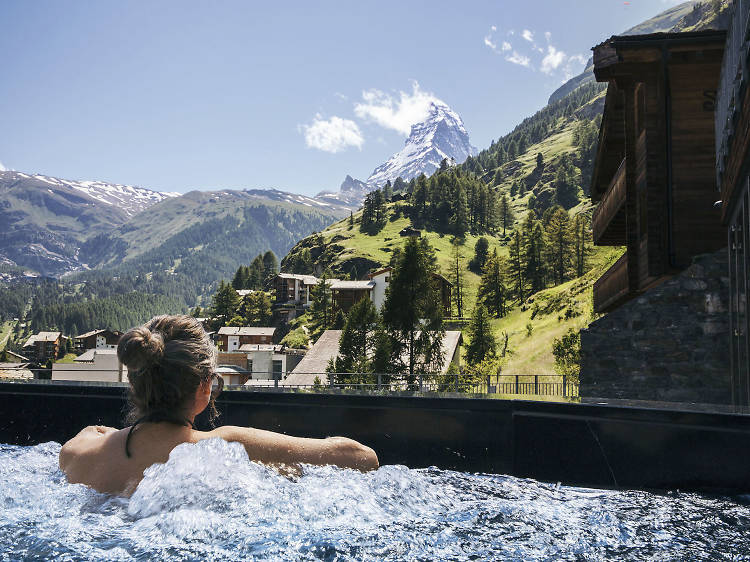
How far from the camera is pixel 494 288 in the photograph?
8512 centimetres

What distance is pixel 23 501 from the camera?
3062 millimetres

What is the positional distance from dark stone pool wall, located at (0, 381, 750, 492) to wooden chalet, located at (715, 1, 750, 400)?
173 inches

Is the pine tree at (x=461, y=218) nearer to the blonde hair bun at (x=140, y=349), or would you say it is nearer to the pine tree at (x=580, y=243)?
the pine tree at (x=580, y=243)

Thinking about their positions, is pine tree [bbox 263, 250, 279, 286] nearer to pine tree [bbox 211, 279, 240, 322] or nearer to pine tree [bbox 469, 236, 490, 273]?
pine tree [bbox 211, 279, 240, 322]

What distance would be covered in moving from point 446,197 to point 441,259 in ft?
85.2

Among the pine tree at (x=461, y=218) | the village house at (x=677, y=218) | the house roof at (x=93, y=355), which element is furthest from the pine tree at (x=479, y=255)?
the village house at (x=677, y=218)

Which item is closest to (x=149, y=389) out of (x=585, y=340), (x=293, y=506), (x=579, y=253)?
(x=293, y=506)

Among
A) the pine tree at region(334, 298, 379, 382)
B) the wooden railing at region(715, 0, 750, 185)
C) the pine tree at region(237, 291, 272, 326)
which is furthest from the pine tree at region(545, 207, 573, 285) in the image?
the wooden railing at region(715, 0, 750, 185)

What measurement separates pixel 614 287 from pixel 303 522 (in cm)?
1463

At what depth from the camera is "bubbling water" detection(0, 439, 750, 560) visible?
2480mm

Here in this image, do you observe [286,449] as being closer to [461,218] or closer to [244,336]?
[244,336]

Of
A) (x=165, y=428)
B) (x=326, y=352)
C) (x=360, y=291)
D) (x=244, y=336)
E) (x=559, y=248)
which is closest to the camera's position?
(x=165, y=428)

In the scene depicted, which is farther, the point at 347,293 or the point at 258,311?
the point at 258,311

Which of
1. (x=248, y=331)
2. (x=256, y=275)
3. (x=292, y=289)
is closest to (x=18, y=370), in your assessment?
(x=248, y=331)
